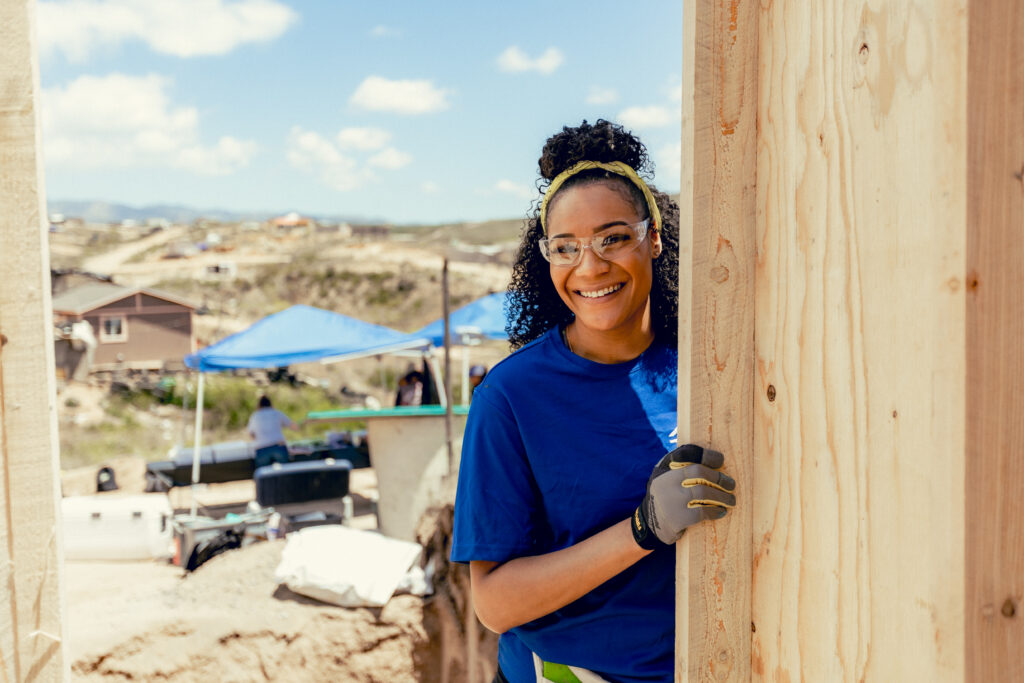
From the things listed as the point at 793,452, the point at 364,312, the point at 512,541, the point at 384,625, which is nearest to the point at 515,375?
the point at 512,541

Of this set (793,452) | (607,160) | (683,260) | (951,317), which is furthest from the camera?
(607,160)

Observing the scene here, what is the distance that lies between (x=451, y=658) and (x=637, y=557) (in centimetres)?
396

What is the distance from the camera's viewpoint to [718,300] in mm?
1502

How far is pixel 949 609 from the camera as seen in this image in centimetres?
115

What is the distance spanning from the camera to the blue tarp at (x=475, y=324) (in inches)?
504

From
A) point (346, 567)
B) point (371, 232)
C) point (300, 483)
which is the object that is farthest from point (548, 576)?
point (371, 232)

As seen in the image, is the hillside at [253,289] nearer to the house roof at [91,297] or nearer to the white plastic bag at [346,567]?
the house roof at [91,297]

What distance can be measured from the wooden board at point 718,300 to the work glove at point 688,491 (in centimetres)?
3

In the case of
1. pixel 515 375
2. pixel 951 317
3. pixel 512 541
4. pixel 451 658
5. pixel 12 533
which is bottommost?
pixel 451 658

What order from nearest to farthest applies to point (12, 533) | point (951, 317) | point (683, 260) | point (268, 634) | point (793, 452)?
point (951, 317)
point (12, 533)
point (793, 452)
point (683, 260)
point (268, 634)

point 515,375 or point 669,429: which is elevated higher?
point 515,375

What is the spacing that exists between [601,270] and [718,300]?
1.41 feet

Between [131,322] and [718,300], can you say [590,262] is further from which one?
[131,322]

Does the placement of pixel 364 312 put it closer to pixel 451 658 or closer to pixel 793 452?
pixel 451 658
